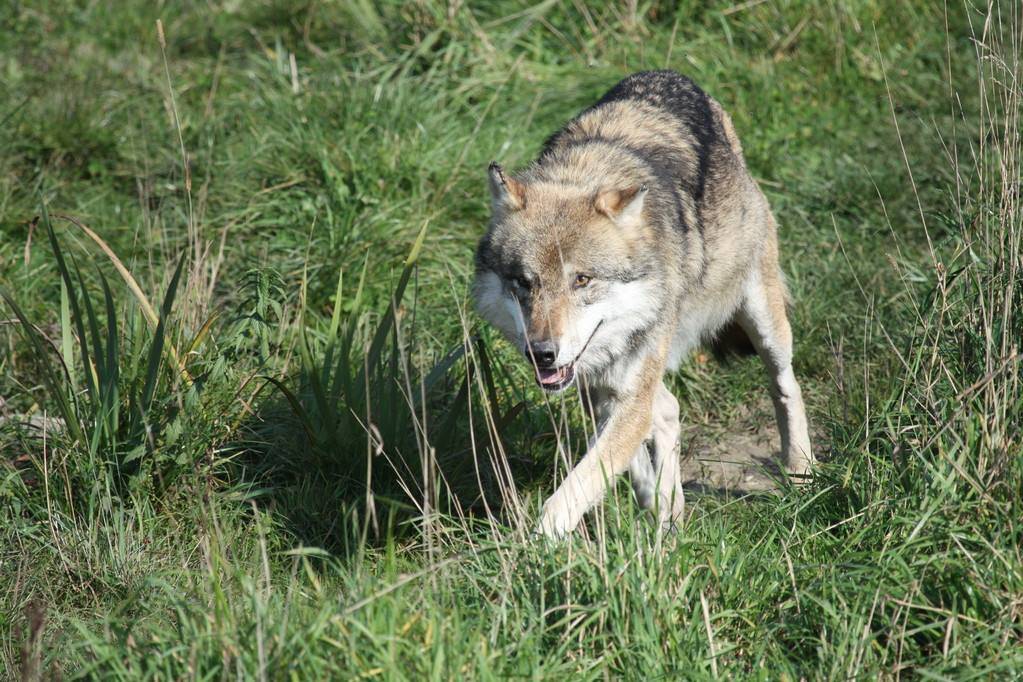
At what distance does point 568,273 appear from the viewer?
13.1ft

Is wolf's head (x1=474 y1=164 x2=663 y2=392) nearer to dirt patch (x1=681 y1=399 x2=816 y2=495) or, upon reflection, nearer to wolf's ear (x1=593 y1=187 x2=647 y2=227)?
wolf's ear (x1=593 y1=187 x2=647 y2=227)

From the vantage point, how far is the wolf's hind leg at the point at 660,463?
4559 mm

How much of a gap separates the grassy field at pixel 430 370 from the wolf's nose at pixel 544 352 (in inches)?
12.4

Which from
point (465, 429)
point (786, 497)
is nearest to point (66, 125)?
point (465, 429)

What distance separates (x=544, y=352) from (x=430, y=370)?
1467mm

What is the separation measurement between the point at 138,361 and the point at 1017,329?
314 centimetres

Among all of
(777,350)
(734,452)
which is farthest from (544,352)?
(734,452)

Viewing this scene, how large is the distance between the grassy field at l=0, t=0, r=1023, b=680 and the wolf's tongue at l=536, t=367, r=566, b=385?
0.92ft

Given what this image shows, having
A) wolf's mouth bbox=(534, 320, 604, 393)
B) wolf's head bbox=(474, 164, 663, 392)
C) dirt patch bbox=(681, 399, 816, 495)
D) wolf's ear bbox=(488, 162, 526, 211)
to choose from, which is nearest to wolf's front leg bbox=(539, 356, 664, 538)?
wolf's head bbox=(474, 164, 663, 392)

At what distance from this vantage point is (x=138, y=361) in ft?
14.3

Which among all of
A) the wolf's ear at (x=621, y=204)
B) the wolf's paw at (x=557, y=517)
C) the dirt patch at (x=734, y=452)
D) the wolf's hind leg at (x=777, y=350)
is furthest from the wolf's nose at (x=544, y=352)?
the wolf's hind leg at (x=777, y=350)

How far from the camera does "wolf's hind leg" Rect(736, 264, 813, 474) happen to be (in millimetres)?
5117

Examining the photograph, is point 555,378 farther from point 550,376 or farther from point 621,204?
point 621,204

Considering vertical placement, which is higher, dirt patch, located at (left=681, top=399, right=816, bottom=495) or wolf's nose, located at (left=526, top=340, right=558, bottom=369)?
wolf's nose, located at (left=526, top=340, right=558, bottom=369)
